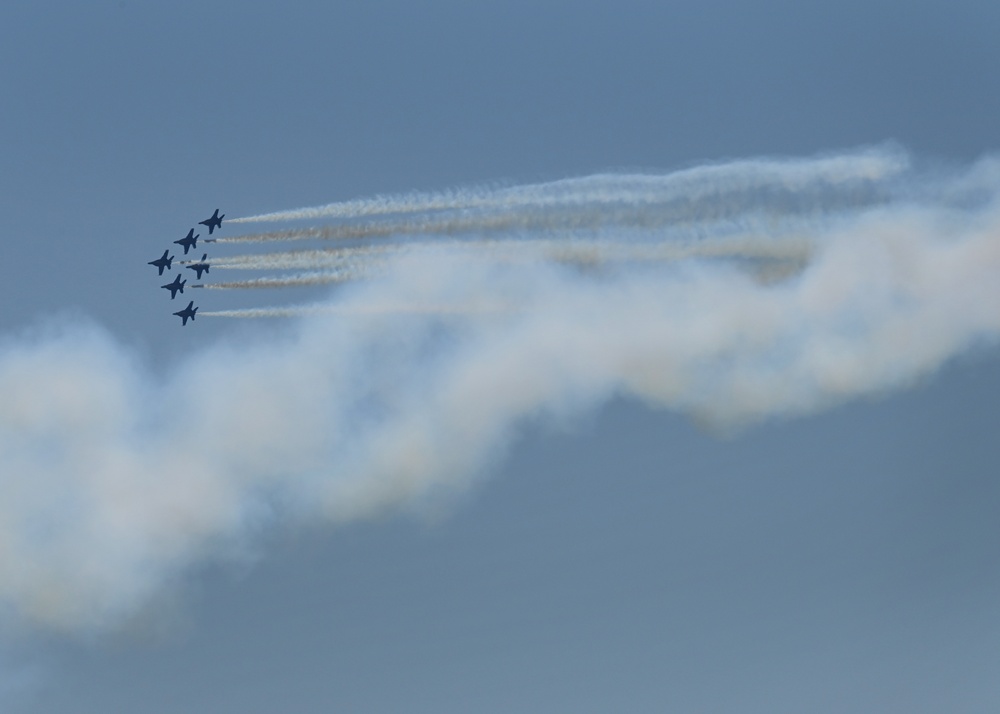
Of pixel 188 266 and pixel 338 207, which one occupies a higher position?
pixel 188 266

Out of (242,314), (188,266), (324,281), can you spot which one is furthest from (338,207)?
(188,266)

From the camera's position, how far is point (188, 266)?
282 ft

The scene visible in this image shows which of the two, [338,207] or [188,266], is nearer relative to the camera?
[338,207]

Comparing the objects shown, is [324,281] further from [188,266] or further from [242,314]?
[188,266]

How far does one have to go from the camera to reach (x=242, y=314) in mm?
75062

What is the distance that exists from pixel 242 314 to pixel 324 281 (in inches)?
254

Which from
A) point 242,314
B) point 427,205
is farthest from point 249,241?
point 427,205

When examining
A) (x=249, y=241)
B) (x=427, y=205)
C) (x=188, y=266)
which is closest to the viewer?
(x=427, y=205)

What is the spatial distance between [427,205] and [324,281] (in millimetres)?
6826

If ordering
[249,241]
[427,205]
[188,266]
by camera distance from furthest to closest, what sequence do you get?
1. [188,266]
2. [249,241]
3. [427,205]

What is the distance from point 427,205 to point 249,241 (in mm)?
10539

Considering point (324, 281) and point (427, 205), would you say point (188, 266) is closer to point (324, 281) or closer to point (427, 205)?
point (324, 281)

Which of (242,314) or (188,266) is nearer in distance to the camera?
(242,314)

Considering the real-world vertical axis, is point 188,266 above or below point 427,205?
above
